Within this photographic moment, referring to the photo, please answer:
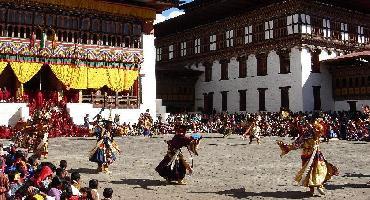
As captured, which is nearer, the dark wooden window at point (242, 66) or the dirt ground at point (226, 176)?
the dirt ground at point (226, 176)

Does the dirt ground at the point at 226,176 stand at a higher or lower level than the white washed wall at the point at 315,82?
lower

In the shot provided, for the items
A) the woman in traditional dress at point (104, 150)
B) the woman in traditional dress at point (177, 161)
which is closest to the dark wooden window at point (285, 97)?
the woman in traditional dress at point (104, 150)

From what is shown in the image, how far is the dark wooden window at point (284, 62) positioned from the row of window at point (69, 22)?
11.1 m

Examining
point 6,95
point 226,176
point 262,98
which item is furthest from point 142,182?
point 262,98

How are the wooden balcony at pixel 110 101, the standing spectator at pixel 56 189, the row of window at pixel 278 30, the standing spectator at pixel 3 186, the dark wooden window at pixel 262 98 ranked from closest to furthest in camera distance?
the standing spectator at pixel 56 189
the standing spectator at pixel 3 186
the wooden balcony at pixel 110 101
the row of window at pixel 278 30
the dark wooden window at pixel 262 98

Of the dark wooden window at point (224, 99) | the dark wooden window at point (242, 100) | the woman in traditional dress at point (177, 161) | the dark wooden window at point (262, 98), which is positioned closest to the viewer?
the woman in traditional dress at point (177, 161)

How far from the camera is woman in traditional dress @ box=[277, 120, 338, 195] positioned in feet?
29.7

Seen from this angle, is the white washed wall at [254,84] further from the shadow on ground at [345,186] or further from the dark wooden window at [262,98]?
the shadow on ground at [345,186]

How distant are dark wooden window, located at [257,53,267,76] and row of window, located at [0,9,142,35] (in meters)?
10.6

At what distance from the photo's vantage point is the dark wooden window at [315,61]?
107 ft

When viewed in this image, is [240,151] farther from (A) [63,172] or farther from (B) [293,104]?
(B) [293,104]

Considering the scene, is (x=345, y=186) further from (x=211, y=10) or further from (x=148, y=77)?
(x=211, y=10)

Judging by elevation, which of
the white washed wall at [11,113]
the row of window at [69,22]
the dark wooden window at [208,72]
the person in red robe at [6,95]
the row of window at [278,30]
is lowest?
the white washed wall at [11,113]

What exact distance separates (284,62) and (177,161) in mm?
24488
